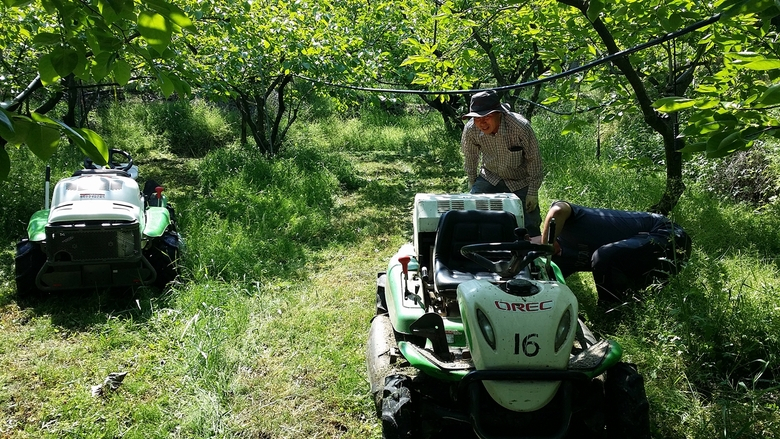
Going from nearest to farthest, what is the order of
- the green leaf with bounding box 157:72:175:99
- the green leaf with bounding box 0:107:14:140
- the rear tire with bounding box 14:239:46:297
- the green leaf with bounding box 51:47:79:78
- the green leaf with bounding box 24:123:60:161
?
the green leaf with bounding box 0:107:14:140, the green leaf with bounding box 24:123:60:161, the green leaf with bounding box 51:47:79:78, the green leaf with bounding box 157:72:175:99, the rear tire with bounding box 14:239:46:297

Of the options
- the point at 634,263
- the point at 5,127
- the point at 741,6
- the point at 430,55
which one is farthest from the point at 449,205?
the point at 5,127

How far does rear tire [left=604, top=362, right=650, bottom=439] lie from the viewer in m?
2.78

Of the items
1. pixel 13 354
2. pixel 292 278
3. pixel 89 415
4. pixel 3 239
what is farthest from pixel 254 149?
pixel 89 415

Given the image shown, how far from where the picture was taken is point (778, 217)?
6141 millimetres

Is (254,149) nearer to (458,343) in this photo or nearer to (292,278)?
(292,278)

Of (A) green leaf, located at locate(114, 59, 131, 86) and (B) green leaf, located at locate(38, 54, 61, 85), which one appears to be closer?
(B) green leaf, located at locate(38, 54, 61, 85)

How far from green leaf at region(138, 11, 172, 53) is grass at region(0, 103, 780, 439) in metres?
2.33

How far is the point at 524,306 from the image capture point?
110 inches

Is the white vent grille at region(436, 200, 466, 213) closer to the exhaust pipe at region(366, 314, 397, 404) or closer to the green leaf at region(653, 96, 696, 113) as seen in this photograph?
the exhaust pipe at region(366, 314, 397, 404)

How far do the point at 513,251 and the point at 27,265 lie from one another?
415 cm

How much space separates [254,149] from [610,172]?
6495mm

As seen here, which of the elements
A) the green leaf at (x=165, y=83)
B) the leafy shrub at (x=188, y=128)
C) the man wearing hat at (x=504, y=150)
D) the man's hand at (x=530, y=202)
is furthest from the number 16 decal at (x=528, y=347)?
the leafy shrub at (x=188, y=128)

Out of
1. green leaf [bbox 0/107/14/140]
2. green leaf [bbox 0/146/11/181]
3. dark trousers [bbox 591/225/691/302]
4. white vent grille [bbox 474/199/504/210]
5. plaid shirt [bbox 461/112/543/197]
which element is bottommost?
dark trousers [bbox 591/225/691/302]

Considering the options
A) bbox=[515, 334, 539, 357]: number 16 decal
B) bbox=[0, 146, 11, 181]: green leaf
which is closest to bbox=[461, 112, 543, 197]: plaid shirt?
bbox=[515, 334, 539, 357]: number 16 decal
